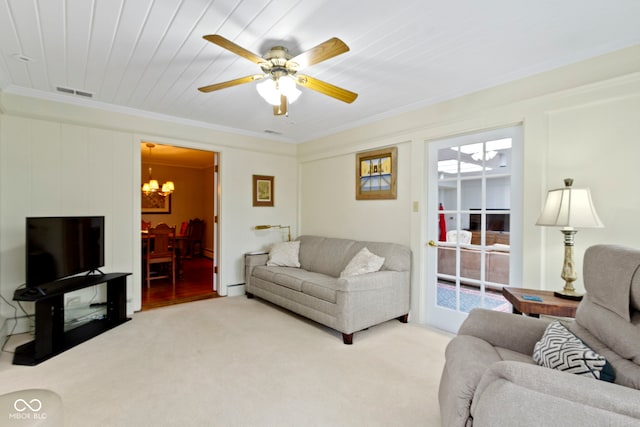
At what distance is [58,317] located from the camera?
107 inches

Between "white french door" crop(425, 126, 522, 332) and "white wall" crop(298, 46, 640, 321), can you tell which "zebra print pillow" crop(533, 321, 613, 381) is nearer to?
"white wall" crop(298, 46, 640, 321)

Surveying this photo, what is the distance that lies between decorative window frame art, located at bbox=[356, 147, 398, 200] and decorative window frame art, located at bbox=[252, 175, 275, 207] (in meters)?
1.56

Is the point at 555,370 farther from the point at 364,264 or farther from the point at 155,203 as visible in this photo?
the point at 155,203

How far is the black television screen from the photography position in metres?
2.59

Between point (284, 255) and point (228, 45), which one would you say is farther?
point (284, 255)

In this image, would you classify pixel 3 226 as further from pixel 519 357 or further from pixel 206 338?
pixel 519 357

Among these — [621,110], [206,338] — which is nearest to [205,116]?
[206,338]

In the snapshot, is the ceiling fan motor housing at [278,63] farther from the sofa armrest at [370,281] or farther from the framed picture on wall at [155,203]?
the framed picture on wall at [155,203]

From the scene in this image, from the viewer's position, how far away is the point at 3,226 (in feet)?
9.73

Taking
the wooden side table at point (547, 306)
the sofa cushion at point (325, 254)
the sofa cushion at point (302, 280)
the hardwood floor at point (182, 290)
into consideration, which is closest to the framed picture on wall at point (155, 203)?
the hardwood floor at point (182, 290)

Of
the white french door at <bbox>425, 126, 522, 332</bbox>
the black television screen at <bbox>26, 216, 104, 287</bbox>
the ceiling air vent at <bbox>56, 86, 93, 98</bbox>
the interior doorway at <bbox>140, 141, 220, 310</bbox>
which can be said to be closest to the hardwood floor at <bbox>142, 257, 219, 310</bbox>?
the interior doorway at <bbox>140, 141, 220, 310</bbox>

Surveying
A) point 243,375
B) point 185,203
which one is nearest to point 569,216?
point 243,375

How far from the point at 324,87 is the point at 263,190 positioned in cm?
280

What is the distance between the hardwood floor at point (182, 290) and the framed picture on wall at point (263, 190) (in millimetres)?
1578
